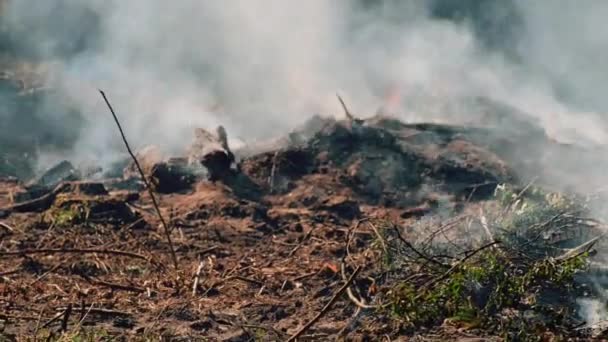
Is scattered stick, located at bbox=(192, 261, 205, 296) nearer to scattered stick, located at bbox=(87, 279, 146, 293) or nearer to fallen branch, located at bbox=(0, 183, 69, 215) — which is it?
scattered stick, located at bbox=(87, 279, 146, 293)

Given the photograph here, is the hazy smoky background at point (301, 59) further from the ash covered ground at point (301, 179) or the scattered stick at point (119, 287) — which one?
the scattered stick at point (119, 287)

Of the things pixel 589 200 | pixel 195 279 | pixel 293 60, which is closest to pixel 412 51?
pixel 293 60

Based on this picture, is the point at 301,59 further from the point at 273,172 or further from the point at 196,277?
the point at 196,277

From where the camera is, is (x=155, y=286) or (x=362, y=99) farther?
(x=362, y=99)

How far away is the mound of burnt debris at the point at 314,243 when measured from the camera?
501 cm

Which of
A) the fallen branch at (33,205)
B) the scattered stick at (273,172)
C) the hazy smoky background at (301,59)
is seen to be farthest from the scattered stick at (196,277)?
the hazy smoky background at (301,59)

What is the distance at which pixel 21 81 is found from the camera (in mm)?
18359

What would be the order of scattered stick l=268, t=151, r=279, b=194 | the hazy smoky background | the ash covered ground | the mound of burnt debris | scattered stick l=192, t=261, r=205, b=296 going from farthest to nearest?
the hazy smoky background, scattered stick l=268, t=151, r=279, b=194, scattered stick l=192, t=261, r=205, b=296, the ash covered ground, the mound of burnt debris

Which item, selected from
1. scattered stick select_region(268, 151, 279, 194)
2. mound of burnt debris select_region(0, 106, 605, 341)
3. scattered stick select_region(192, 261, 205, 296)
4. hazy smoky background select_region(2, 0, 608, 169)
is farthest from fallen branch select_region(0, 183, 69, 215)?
hazy smoky background select_region(2, 0, 608, 169)

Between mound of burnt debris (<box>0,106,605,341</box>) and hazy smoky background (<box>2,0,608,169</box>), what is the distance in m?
3.79

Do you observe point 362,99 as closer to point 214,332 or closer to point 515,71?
point 515,71

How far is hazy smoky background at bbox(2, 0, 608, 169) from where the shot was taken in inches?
679

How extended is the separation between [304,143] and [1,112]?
27.3 feet

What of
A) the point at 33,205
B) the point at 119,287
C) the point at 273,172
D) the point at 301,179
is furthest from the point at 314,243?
the point at 33,205
